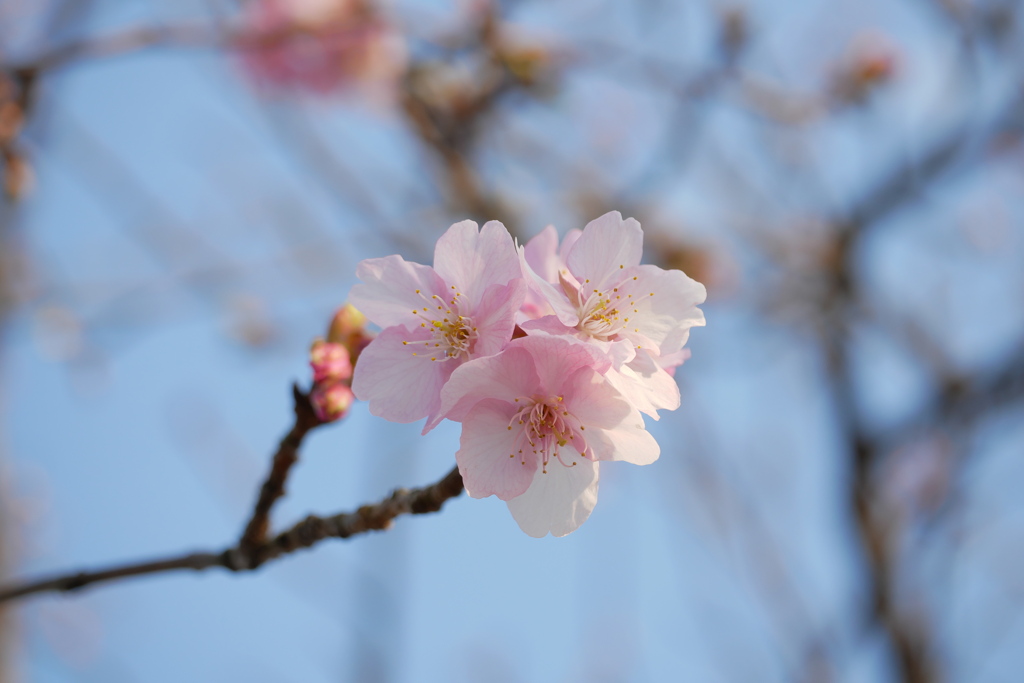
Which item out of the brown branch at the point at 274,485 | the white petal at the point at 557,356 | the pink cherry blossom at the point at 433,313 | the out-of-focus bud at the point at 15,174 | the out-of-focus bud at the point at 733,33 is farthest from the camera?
the out-of-focus bud at the point at 733,33

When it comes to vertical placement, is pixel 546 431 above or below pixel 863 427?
below

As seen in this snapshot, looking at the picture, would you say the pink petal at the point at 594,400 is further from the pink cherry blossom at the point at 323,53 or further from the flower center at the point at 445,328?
the pink cherry blossom at the point at 323,53

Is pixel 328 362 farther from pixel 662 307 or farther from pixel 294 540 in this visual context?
pixel 662 307

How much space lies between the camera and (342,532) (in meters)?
0.93

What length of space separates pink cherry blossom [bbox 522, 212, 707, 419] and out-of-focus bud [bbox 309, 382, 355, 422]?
1.01ft

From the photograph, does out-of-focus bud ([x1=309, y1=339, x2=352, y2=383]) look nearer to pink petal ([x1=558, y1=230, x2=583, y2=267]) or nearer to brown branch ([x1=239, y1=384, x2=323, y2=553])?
brown branch ([x1=239, y1=384, x2=323, y2=553])

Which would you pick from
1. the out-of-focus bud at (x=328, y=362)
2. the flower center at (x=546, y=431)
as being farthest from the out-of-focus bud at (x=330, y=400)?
the flower center at (x=546, y=431)

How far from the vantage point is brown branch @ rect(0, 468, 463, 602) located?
86 cm

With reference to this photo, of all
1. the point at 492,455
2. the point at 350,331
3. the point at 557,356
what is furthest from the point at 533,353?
the point at 350,331

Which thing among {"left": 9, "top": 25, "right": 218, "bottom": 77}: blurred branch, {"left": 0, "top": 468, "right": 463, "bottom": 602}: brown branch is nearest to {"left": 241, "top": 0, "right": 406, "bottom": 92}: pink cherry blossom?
{"left": 9, "top": 25, "right": 218, "bottom": 77}: blurred branch

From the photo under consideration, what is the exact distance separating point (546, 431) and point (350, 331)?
1.19 ft

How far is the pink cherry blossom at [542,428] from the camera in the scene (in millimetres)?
806

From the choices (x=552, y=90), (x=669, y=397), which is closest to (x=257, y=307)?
(x=552, y=90)

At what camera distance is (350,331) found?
3.47 ft
